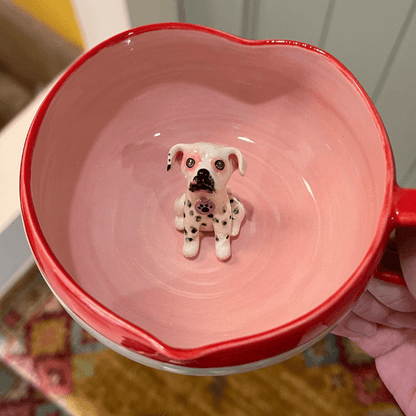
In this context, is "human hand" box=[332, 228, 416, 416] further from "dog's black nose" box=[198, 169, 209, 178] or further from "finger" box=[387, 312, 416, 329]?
"dog's black nose" box=[198, 169, 209, 178]

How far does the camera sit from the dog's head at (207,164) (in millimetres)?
504

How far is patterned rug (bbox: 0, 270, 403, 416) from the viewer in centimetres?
95

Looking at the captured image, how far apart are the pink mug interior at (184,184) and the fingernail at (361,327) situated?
1.04ft

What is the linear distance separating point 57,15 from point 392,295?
0.87m

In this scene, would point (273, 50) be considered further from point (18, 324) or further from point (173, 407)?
point (18, 324)

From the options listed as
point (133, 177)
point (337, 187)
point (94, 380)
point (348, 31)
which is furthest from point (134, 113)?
point (94, 380)

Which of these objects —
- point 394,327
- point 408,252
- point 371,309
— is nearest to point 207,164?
point 408,252

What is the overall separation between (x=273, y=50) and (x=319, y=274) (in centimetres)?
30

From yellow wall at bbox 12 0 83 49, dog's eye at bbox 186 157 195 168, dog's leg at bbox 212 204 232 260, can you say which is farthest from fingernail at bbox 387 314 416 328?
yellow wall at bbox 12 0 83 49

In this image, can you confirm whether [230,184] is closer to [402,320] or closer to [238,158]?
[238,158]

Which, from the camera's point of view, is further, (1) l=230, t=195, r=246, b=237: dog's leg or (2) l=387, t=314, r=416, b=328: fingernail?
(2) l=387, t=314, r=416, b=328: fingernail

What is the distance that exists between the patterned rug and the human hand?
7 cm

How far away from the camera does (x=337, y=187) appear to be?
0.56 meters

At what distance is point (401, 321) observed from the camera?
2.46 feet
